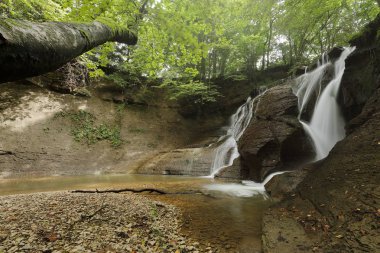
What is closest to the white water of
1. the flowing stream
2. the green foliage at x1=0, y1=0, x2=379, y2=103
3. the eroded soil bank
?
the green foliage at x1=0, y1=0, x2=379, y2=103

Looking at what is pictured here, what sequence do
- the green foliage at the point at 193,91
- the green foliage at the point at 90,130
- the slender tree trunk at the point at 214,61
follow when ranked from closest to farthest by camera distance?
1. the green foliage at the point at 90,130
2. the green foliage at the point at 193,91
3. the slender tree trunk at the point at 214,61

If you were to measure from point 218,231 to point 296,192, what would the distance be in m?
2.23

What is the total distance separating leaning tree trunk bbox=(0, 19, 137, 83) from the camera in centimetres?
145

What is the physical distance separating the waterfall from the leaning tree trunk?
31.4 feet

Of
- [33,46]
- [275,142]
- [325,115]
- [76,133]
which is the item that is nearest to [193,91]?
[76,133]

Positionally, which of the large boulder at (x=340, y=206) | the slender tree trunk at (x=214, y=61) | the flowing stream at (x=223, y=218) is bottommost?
the flowing stream at (x=223, y=218)

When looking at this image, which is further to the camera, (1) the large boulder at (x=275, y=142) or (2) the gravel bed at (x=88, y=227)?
(1) the large boulder at (x=275, y=142)

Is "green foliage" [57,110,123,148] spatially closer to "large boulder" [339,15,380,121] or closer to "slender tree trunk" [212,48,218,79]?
"slender tree trunk" [212,48,218,79]

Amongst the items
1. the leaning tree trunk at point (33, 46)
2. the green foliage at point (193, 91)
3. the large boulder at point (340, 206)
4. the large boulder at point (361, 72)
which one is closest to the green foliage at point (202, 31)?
the green foliage at point (193, 91)

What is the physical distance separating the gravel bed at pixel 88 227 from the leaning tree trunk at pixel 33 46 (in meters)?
2.27

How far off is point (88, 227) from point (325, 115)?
10.6 meters

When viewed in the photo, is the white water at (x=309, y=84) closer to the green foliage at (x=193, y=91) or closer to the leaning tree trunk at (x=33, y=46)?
the green foliage at (x=193, y=91)

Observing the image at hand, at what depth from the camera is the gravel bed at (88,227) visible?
9.58 ft

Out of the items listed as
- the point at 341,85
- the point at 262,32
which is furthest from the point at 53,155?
the point at 262,32
